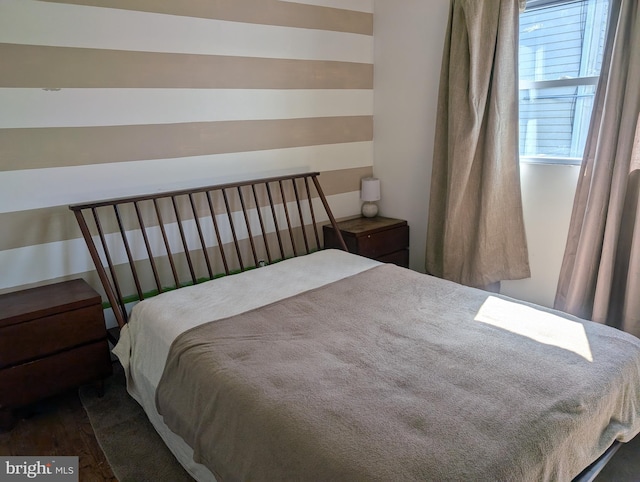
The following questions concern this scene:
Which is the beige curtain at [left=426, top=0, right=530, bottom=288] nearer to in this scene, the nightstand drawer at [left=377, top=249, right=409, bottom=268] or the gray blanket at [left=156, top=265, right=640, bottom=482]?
the nightstand drawer at [left=377, top=249, right=409, bottom=268]

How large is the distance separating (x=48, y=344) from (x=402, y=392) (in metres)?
1.62

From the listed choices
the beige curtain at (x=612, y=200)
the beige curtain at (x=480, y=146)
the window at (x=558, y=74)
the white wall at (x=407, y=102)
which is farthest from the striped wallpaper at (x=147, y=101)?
the beige curtain at (x=612, y=200)

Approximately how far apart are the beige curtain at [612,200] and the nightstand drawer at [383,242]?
3.91 feet

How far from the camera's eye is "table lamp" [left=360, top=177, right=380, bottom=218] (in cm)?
346

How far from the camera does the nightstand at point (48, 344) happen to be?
6.50ft

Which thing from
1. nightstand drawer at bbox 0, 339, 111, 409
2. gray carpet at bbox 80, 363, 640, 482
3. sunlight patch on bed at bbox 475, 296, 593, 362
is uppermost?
sunlight patch on bed at bbox 475, 296, 593, 362

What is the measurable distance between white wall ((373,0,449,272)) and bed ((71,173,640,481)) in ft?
3.38

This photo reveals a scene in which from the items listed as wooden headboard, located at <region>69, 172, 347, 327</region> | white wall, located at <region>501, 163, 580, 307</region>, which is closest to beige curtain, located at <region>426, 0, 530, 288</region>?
white wall, located at <region>501, 163, 580, 307</region>

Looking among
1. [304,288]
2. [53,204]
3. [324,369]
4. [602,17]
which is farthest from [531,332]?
[53,204]

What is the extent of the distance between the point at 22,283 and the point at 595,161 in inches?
117

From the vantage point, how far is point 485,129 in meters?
2.73

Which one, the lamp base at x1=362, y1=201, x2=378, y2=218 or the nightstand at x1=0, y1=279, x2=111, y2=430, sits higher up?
the lamp base at x1=362, y1=201, x2=378, y2=218

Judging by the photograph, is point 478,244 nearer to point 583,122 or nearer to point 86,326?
point 583,122

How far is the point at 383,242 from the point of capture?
10.8 feet
